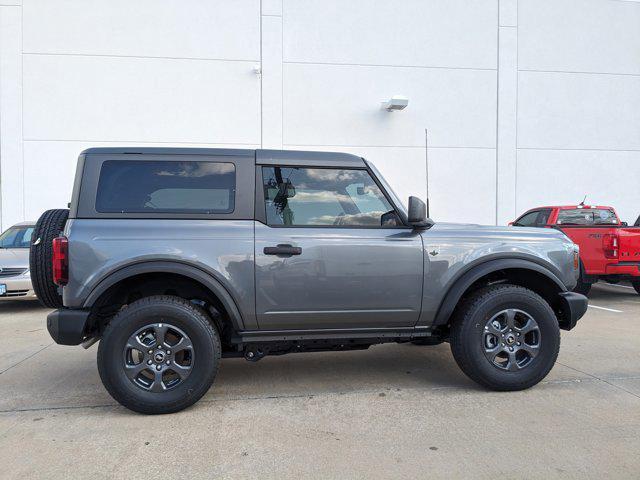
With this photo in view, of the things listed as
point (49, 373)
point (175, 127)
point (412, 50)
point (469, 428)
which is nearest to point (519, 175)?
point (412, 50)

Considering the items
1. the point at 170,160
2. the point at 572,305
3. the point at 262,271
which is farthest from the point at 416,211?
the point at 170,160

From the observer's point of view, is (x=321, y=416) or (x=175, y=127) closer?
(x=321, y=416)

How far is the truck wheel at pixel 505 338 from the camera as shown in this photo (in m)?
3.73

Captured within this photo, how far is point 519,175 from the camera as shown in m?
12.2

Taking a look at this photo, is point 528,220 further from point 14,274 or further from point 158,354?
point 14,274

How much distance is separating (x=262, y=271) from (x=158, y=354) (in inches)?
38.9

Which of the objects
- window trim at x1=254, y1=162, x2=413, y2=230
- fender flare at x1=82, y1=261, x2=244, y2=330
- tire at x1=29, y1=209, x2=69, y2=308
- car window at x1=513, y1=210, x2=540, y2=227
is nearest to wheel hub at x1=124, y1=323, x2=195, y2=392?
fender flare at x1=82, y1=261, x2=244, y2=330

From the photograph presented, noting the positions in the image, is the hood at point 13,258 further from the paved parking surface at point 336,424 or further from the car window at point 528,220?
the car window at point 528,220

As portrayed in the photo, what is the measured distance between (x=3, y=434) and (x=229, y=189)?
7.66ft

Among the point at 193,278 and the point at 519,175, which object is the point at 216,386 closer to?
the point at 193,278

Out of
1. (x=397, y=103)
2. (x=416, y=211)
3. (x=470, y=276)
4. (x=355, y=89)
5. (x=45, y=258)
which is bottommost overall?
(x=470, y=276)

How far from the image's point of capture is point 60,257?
130 inches

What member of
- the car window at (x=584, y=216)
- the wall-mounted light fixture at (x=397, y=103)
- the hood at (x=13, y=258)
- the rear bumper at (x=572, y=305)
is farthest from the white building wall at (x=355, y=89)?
the rear bumper at (x=572, y=305)

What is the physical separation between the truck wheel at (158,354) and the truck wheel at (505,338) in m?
2.03
